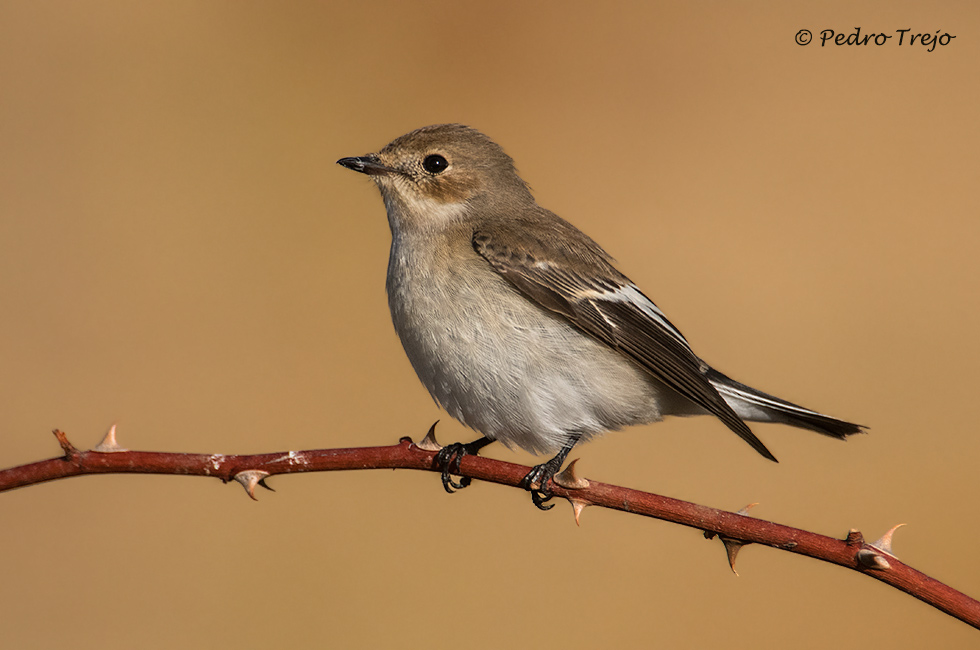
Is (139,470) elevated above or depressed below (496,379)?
below

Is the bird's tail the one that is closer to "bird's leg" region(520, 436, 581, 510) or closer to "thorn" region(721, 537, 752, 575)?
"bird's leg" region(520, 436, 581, 510)

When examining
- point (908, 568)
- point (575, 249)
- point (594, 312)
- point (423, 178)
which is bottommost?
point (908, 568)

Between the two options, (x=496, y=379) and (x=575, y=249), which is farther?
(x=575, y=249)

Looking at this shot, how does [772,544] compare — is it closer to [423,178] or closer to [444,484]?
[444,484]

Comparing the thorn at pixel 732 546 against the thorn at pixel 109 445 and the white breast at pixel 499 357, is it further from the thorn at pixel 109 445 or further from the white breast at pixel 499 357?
the thorn at pixel 109 445

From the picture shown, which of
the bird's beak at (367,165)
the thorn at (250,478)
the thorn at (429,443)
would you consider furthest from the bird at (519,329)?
the thorn at (250,478)

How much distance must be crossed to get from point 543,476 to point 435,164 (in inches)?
54.8

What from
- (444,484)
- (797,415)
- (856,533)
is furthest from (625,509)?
(797,415)

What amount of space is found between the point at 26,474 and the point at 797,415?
8.37 feet

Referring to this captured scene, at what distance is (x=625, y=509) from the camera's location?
6.12 ft

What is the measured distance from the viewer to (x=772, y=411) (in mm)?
3201

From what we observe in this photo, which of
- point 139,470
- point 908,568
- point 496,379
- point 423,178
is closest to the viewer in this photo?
point 908,568

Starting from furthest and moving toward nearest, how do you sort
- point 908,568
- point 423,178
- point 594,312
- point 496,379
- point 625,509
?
point 423,178, point 594,312, point 496,379, point 625,509, point 908,568

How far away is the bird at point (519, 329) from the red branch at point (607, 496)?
0.65 meters
